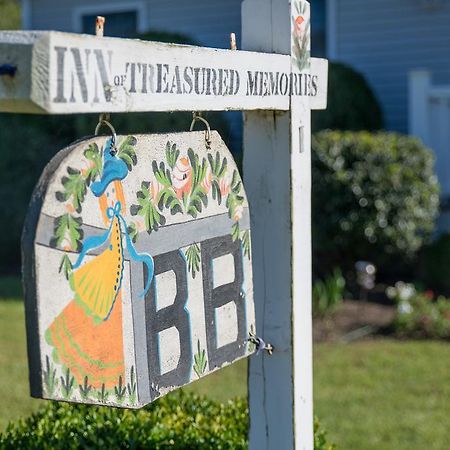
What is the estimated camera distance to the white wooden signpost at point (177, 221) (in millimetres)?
1911

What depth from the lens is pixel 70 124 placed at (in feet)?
37.7

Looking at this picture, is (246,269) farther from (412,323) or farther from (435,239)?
(435,239)

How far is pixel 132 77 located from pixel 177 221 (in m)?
0.40

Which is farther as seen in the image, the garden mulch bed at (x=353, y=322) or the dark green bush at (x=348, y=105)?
the dark green bush at (x=348, y=105)

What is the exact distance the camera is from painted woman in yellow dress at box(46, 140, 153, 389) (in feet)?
6.46

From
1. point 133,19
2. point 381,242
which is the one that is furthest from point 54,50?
point 133,19

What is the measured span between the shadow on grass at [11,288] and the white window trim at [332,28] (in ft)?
16.9

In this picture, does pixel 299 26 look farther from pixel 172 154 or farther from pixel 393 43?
pixel 393 43

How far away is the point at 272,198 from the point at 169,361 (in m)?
0.71

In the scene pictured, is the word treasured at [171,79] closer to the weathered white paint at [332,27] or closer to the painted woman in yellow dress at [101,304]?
the painted woman in yellow dress at [101,304]

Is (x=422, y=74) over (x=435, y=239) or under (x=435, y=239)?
over

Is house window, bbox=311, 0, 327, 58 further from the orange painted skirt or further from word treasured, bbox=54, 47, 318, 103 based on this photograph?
the orange painted skirt

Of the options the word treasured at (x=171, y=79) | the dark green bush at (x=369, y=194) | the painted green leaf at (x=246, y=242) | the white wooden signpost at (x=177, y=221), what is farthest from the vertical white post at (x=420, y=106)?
the painted green leaf at (x=246, y=242)

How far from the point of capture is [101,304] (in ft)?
6.75
